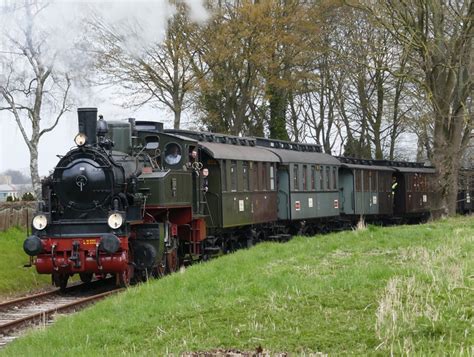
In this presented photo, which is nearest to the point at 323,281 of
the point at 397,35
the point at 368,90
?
the point at 397,35

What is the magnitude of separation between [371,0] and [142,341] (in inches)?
998

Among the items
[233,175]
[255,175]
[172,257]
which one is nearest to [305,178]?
[255,175]

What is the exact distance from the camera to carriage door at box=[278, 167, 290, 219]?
2641cm

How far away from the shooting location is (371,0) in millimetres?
31406

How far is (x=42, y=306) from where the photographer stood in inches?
601

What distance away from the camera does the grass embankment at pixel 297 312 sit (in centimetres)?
784

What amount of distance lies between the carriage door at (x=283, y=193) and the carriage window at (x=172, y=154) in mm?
8694

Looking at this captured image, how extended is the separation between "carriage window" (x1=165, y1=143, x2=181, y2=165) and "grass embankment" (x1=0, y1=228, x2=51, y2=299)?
4.77m

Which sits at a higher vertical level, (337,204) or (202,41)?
(202,41)

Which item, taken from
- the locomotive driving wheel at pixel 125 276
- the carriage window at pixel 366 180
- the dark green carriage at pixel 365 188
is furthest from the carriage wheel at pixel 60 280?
the carriage window at pixel 366 180

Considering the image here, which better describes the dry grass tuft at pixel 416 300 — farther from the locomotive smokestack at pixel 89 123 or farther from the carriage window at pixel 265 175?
the carriage window at pixel 265 175

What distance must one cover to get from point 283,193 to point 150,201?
33.8 ft

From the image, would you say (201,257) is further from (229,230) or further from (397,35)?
(397,35)

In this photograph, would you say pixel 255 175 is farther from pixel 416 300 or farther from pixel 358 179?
pixel 416 300
